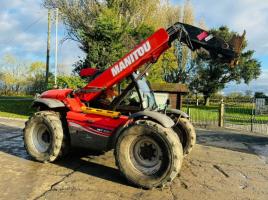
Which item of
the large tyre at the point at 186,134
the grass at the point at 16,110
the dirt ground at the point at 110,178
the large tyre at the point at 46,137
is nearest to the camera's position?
the dirt ground at the point at 110,178

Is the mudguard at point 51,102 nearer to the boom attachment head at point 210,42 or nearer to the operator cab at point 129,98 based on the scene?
the operator cab at point 129,98

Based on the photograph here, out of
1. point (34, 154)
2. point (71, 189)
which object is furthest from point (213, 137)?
point (71, 189)

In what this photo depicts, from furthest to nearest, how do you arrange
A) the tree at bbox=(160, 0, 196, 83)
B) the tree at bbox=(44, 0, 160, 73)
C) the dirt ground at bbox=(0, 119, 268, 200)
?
1. the tree at bbox=(160, 0, 196, 83)
2. the tree at bbox=(44, 0, 160, 73)
3. the dirt ground at bbox=(0, 119, 268, 200)

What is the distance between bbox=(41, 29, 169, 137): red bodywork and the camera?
709cm

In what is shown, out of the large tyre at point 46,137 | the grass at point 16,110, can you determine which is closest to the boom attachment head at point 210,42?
the large tyre at point 46,137

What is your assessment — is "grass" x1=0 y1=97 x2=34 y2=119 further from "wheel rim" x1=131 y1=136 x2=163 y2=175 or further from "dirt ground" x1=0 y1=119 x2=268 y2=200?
"wheel rim" x1=131 y1=136 x2=163 y2=175

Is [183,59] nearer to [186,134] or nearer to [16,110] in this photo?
[16,110]

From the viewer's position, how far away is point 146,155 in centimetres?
650

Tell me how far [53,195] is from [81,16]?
82.8 ft

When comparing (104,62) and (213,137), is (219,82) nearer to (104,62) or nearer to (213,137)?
(104,62)

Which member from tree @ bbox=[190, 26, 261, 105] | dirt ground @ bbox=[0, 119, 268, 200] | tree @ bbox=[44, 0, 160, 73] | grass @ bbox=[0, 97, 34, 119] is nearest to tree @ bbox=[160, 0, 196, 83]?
tree @ bbox=[190, 26, 261, 105]

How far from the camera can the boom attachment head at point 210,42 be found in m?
7.11

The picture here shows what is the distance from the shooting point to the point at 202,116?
19688 millimetres

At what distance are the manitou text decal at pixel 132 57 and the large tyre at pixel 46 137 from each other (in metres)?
1.69
